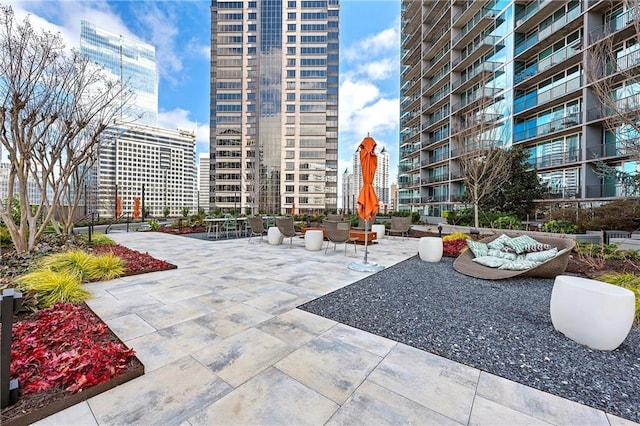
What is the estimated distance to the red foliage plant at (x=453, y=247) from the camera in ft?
23.6

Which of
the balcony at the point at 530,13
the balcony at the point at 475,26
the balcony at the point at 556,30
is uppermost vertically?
the balcony at the point at 475,26

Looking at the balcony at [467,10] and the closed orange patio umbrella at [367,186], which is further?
the balcony at [467,10]

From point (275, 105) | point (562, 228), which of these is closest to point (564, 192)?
point (562, 228)

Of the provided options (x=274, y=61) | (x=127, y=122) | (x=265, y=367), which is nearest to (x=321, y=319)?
(x=265, y=367)

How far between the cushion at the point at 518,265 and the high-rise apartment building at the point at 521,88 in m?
4.42

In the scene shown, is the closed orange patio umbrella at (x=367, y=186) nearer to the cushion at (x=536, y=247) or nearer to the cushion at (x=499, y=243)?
the cushion at (x=499, y=243)

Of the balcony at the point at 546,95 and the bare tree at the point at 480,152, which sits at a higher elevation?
the balcony at the point at 546,95

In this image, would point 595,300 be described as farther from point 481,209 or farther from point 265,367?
point 481,209

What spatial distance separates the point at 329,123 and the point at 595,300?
146 ft

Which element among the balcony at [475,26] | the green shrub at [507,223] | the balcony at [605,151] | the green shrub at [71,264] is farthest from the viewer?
the balcony at [475,26]

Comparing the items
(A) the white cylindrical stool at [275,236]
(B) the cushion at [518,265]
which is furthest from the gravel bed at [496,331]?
(A) the white cylindrical stool at [275,236]

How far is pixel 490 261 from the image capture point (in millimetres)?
5078

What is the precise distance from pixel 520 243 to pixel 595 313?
3.19m

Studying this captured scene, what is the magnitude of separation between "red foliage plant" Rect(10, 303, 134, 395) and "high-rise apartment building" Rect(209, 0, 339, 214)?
40.6 m
